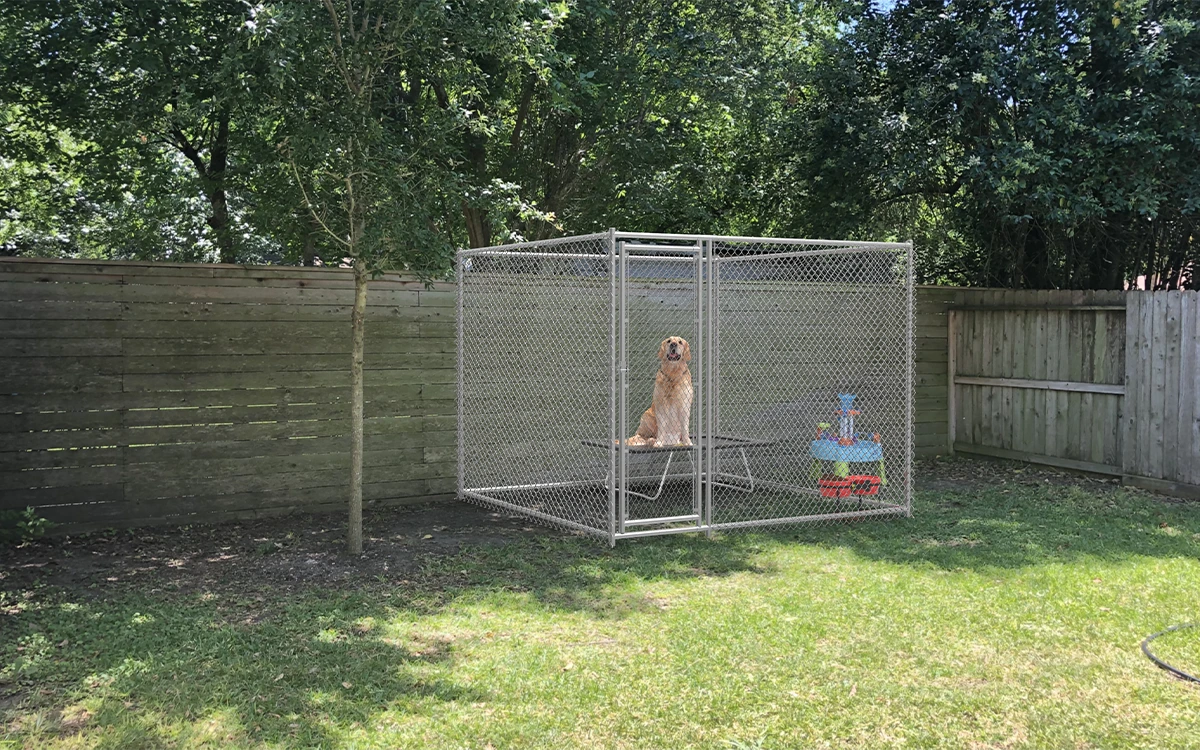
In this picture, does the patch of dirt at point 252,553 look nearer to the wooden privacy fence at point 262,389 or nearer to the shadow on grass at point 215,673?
the wooden privacy fence at point 262,389

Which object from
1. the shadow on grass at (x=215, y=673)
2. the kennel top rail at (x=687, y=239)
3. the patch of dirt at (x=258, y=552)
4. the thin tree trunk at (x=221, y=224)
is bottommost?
the shadow on grass at (x=215, y=673)

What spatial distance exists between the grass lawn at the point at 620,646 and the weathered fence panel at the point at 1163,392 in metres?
1.92

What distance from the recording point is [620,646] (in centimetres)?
447

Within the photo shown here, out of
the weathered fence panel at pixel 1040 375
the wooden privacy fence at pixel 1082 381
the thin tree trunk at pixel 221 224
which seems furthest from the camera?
the thin tree trunk at pixel 221 224

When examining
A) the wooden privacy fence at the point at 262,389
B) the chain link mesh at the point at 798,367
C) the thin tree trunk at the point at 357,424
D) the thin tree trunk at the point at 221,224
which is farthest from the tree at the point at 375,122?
the thin tree trunk at the point at 221,224

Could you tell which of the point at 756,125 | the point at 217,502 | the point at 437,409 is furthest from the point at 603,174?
the point at 217,502

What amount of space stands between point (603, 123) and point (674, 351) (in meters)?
3.42

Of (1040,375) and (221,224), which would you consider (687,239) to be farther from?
(221,224)

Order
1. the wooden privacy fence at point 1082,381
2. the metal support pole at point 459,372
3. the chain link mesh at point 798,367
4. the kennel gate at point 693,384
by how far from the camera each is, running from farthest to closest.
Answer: the chain link mesh at point 798,367 → the wooden privacy fence at point 1082,381 → the metal support pole at point 459,372 → the kennel gate at point 693,384

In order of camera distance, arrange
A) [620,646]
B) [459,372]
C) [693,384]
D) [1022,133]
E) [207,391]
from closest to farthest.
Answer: [620,646]
[207,391]
[459,372]
[693,384]
[1022,133]

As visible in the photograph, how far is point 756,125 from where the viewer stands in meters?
12.1

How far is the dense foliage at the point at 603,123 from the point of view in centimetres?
593

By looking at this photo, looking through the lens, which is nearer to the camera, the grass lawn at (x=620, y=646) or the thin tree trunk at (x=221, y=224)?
the grass lawn at (x=620, y=646)

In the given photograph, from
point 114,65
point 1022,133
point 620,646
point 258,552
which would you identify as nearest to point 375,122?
point 258,552
